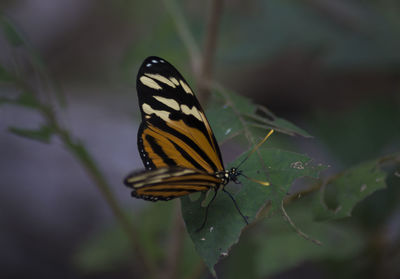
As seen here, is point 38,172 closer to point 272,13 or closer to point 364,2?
point 272,13

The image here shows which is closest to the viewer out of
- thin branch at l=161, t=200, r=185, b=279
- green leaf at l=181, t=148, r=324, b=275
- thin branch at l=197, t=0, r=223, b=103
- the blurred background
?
green leaf at l=181, t=148, r=324, b=275

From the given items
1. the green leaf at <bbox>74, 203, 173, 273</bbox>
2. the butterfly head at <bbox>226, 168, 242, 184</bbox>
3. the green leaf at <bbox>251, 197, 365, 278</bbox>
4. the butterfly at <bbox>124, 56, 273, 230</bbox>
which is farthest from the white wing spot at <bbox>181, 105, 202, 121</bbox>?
the green leaf at <bbox>74, 203, 173, 273</bbox>

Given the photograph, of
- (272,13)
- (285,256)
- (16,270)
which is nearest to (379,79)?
(272,13)

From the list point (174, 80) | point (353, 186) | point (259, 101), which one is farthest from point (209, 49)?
point (259, 101)

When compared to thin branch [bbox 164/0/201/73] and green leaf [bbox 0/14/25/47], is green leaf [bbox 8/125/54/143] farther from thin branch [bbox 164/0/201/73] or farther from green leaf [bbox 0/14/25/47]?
thin branch [bbox 164/0/201/73]

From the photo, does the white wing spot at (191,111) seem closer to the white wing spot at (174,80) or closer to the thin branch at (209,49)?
the white wing spot at (174,80)

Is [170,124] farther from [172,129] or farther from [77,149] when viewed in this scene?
[77,149]
